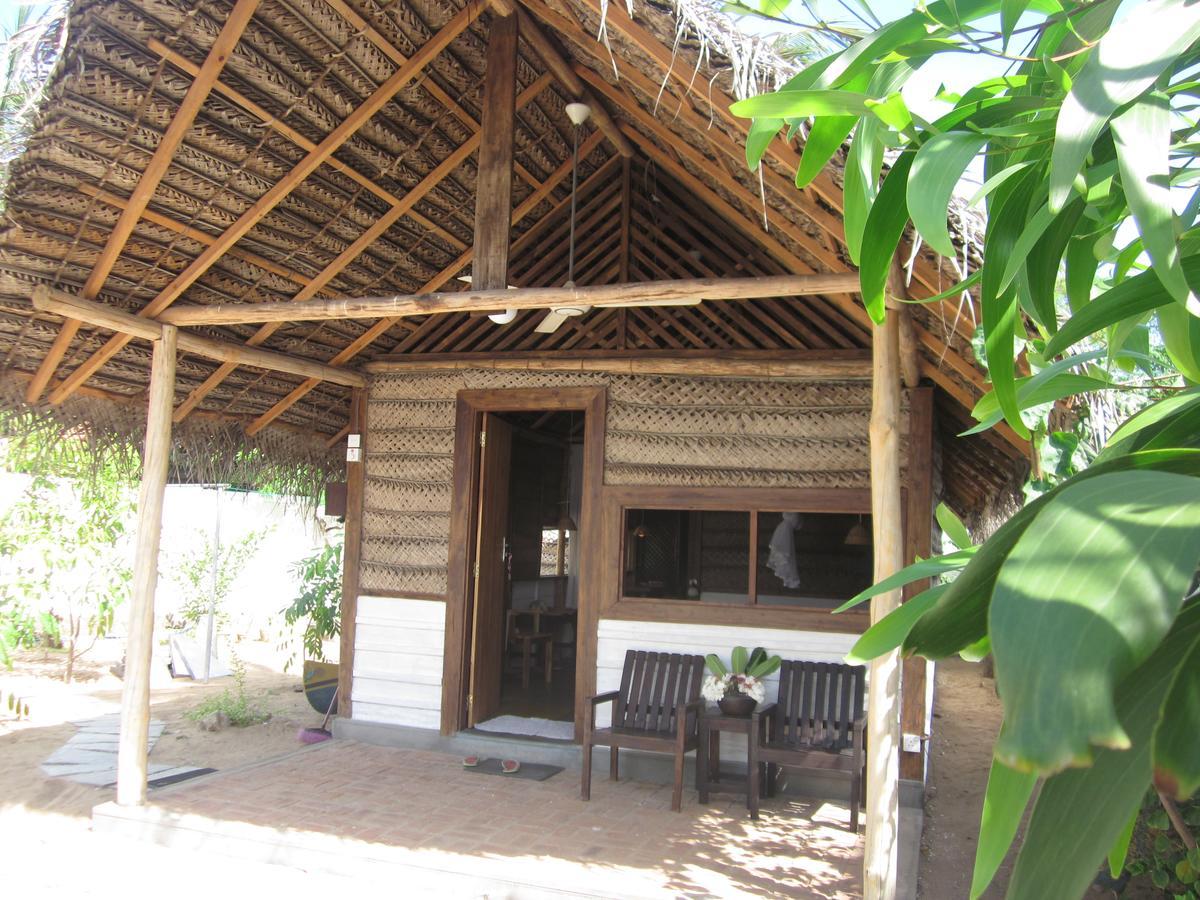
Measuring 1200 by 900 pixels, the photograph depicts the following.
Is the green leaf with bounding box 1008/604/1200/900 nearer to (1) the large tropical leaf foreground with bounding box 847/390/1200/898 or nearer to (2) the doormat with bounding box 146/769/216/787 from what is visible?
(1) the large tropical leaf foreground with bounding box 847/390/1200/898

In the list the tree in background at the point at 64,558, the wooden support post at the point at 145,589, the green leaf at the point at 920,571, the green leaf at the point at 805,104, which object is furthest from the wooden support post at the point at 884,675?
the tree in background at the point at 64,558

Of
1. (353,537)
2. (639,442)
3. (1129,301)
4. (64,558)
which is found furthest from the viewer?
(64,558)

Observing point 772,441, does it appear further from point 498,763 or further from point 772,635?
point 498,763

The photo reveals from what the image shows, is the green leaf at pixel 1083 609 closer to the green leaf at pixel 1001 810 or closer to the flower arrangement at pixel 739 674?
the green leaf at pixel 1001 810

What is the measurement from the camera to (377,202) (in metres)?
5.56

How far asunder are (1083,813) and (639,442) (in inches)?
230

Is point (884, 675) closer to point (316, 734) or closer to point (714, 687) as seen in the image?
point (714, 687)

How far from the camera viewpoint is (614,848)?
15.1ft

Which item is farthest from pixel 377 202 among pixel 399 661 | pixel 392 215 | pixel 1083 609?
pixel 1083 609

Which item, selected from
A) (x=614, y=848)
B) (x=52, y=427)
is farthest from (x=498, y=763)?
(x=52, y=427)

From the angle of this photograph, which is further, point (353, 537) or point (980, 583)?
point (353, 537)

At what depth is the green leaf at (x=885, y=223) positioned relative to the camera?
2.21ft

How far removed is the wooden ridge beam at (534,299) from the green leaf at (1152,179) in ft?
11.4

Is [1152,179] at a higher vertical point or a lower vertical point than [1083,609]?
higher
